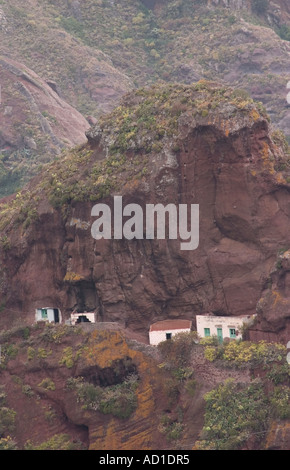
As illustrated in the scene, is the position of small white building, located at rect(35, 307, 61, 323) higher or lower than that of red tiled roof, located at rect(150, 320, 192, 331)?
higher

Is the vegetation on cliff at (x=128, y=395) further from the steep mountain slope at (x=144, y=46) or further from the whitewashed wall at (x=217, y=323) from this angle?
the steep mountain slope at (x=144, y=46)

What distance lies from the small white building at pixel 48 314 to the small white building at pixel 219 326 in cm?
627

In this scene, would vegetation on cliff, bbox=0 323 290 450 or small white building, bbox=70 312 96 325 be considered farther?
small white building, bbox=70 312 96 325

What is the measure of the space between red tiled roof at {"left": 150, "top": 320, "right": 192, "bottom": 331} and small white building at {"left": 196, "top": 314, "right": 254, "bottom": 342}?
1.66 feet

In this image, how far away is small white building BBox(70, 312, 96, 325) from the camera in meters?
49.3

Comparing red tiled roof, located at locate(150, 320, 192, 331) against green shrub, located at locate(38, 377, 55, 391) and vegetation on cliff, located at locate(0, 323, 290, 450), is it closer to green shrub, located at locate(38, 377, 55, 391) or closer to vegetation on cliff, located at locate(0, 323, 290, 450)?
vegetation on cliff, located at locate(0, 323, 290, 450)

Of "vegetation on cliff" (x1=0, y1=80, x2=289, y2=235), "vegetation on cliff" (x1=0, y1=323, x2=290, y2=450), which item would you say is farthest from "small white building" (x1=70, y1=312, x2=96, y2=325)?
"vegetation on cliff" (x1=0, y1=80, x2=289, y2=235)

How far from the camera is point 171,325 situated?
4853cm

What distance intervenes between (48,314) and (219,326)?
7.55 meters

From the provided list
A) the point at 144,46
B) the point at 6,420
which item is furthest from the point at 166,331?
the point at 144,46

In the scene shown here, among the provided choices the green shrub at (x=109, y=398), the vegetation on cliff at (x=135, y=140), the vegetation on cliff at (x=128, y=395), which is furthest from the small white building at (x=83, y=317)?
the vegetation on cliff at (x=135, y=140)

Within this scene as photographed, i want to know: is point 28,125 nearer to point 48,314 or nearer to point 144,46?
point 144,46

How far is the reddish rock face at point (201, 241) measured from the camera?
4822 centimetres

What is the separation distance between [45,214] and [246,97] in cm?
1006
